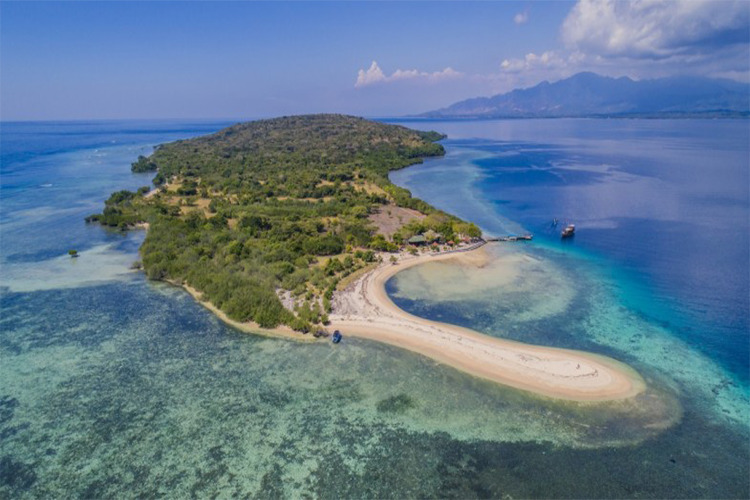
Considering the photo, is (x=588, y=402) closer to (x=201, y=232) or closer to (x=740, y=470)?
(x=740, y=470)

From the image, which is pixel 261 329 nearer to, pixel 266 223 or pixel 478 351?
pixel 478 351

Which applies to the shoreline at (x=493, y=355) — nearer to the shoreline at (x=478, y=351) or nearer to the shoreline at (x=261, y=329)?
the shoreline at (x=478, y=351)

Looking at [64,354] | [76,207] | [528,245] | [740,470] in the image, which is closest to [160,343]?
[64,354]

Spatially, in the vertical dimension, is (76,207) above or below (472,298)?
above

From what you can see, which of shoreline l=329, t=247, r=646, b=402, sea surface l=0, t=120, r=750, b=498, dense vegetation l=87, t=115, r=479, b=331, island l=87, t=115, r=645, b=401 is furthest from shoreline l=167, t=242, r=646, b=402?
dense vegetation l=87, t=115, r=479, b=331

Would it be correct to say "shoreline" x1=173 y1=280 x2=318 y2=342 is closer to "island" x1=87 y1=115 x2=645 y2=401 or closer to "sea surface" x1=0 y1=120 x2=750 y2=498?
"island" x1=87 y1=115 x2=645 y2=401

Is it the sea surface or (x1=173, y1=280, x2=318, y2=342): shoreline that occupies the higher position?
(x1=173, y1=280, x2=318, y2=342): shoreline
